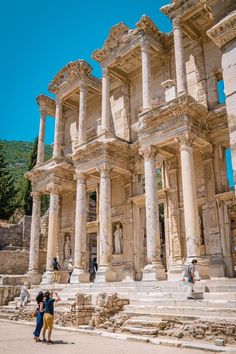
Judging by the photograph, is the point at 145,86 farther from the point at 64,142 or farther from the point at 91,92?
the point at 64,142

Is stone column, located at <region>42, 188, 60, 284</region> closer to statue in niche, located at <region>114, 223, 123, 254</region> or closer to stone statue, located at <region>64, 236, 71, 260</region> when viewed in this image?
stone statue, located at <region>64, 236, 71, 260</region>

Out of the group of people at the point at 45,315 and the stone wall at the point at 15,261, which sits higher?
the stone wall at the point at 15,261

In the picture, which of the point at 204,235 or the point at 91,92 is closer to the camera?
the point at 204,235

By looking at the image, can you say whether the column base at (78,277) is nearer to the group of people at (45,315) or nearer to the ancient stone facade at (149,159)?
the ancient stone facade at (149,159)

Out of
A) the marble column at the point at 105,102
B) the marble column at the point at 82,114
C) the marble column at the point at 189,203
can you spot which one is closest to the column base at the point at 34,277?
the marble column at the point at 82,114

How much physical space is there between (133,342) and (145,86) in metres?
12.6

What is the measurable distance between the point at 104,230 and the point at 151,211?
3307 mm

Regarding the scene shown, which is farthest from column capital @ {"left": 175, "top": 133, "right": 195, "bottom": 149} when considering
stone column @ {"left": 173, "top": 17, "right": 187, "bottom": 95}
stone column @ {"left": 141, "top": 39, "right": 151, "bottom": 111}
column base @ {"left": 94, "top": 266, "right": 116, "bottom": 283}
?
column base @ {"left": 94, "top": 266, "right": 116, "bottom": 283}

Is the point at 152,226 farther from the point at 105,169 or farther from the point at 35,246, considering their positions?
the point at 35,246

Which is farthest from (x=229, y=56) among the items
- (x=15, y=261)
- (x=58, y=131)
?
(x=15, y=261)

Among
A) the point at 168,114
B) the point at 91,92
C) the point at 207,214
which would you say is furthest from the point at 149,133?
the point at 91,92

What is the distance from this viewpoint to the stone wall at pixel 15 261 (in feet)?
85.1

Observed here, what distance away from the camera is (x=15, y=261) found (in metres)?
26.6

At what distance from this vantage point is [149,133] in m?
16.4
